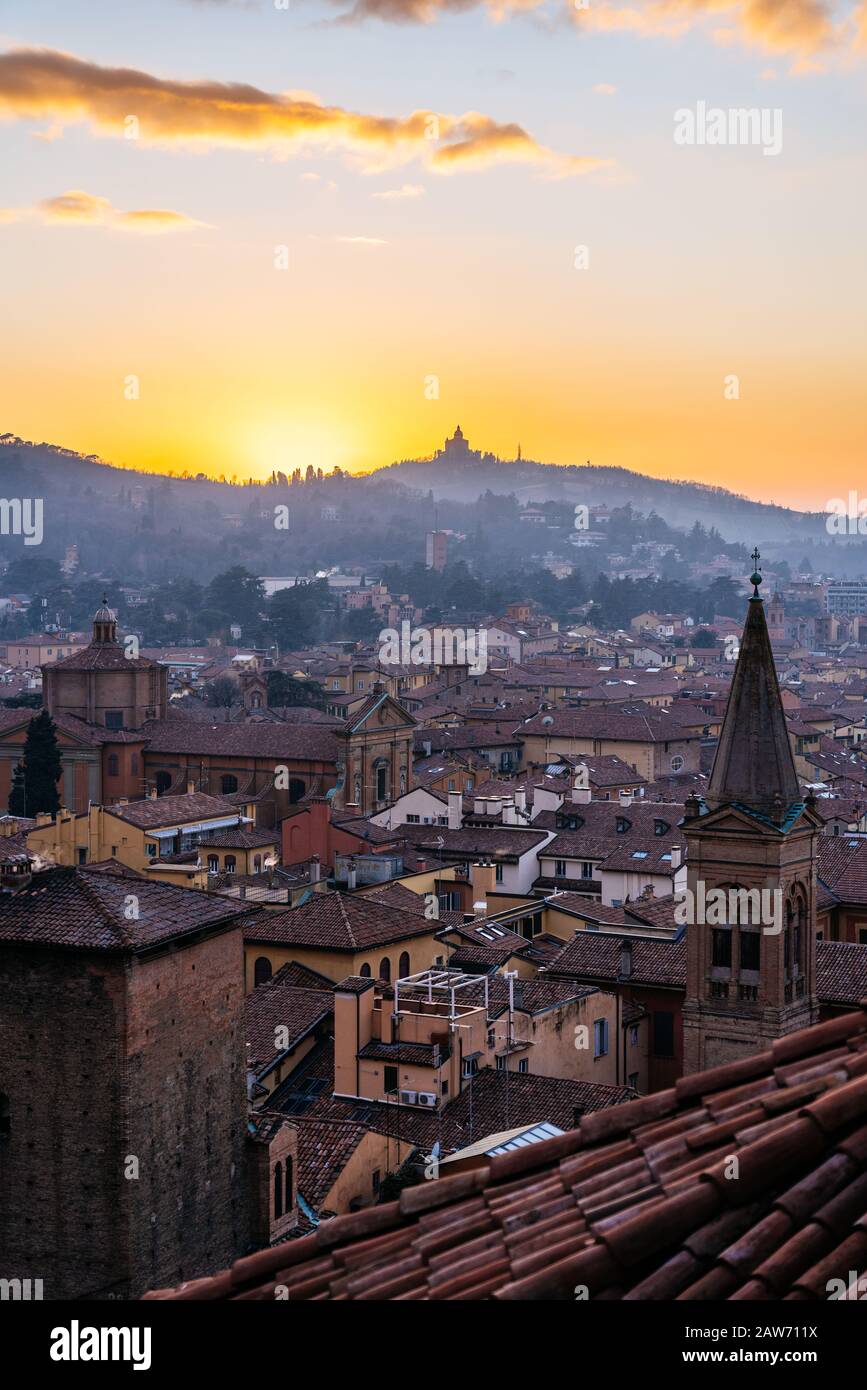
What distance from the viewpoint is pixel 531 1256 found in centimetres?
409

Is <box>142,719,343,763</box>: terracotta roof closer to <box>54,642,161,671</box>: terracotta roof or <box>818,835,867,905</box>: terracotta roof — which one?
<box>54,642,161,671</box>: terracotta roof

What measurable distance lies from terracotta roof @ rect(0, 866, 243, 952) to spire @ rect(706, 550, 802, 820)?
736 centimetres

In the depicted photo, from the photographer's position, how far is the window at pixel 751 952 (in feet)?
67.4

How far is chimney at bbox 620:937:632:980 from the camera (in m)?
24.2

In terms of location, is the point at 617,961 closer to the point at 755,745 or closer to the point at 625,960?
the point at 625,960

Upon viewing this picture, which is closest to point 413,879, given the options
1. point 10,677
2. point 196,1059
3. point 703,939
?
point 703,939

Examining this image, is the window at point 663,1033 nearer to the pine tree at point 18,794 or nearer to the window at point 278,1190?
the window at point 278,1190

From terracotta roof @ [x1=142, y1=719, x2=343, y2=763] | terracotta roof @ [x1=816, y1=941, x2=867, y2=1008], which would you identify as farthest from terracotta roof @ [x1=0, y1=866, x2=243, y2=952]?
terracotta roof @ [x1=142, y1=719, x2=343, y2=763]

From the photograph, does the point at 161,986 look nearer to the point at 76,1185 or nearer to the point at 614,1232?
the point at 76,1185

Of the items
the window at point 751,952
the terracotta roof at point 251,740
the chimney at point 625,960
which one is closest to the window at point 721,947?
the window at point 751,952

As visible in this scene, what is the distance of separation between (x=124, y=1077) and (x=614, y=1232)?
34.1ft

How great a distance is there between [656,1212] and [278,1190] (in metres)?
12.2

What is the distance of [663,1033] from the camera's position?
945 inches

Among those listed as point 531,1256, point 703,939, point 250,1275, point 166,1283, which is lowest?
point 166,1283
